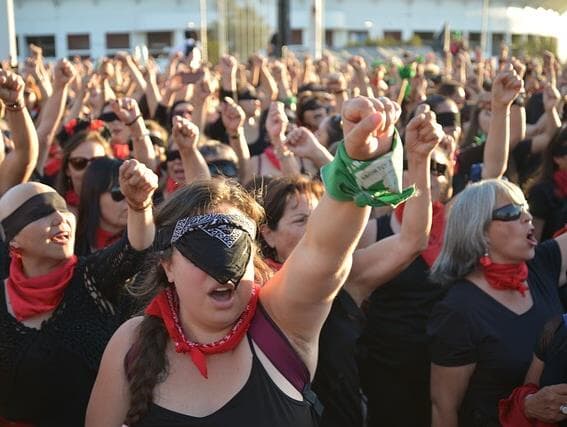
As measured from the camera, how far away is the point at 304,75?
13969 millimetres

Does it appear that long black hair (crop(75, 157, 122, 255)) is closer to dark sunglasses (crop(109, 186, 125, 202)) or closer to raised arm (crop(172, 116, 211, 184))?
dark sunglasses (crop(109, 186, 125, 202))

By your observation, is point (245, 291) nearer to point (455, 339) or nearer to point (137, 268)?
point (137, 268)

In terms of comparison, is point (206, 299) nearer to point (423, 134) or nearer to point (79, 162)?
point (423, 134)

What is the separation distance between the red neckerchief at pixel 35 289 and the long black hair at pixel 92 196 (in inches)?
36.0

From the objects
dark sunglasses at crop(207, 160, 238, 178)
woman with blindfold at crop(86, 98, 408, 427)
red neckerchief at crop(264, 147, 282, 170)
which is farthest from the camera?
red neckerchief at crop(264, 147, 282, 170)

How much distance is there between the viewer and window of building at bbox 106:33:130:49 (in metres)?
77.9

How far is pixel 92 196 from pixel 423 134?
7.32 feet

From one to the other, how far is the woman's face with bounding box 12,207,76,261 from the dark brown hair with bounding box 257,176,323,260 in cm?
83

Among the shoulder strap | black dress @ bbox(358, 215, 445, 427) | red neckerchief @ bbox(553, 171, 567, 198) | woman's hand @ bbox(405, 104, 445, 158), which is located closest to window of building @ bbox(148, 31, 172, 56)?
red neckerchief @ bbox(553, 171, 567, 198)

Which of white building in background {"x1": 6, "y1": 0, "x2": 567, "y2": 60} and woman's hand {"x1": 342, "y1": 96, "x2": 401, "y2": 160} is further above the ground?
white building in background {"x1": 6, "y1": 0, "x2": 567, "y2": 60}

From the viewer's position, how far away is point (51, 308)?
328cm

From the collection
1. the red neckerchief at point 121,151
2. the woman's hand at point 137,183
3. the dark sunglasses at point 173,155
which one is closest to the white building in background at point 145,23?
the red neckerchief at point 121,151

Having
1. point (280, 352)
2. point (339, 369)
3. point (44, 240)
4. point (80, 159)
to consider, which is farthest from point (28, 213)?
point (80, 159)

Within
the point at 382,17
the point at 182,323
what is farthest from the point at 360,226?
the point at 382,17
